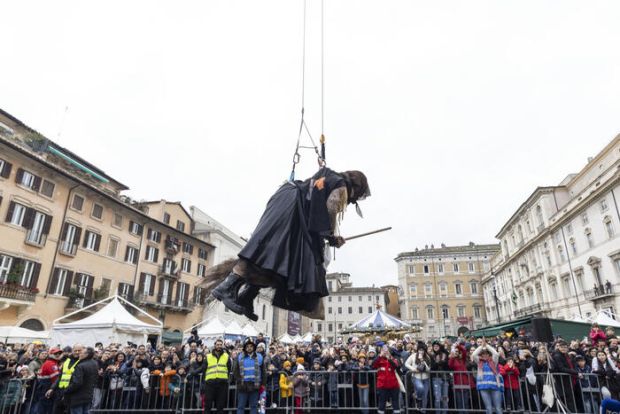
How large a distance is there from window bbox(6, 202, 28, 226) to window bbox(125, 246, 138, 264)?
361 inches

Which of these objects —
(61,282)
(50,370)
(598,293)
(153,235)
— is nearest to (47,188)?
(61,282)

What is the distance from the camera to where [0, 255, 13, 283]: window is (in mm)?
21656

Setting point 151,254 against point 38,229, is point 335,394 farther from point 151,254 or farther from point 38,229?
point 151,254

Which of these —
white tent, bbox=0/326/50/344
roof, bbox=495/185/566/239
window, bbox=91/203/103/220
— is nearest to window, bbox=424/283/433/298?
roof, bbox=495/185/566/239

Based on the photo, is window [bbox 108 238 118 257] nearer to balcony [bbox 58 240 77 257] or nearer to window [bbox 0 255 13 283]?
balcony [bbox 58 240 77 257]

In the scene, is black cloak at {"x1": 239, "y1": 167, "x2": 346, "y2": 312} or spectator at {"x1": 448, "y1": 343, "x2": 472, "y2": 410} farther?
spectator at {"x1": 448, "y1": 343, "x2": 472, "y2": 410}

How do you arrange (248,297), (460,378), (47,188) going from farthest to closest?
(47,188), (460,378), (248,297)

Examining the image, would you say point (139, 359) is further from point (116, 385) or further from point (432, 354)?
point (432, 354)

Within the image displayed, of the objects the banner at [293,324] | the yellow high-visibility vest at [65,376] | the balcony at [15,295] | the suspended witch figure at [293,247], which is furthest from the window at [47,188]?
the banner at [293,324]

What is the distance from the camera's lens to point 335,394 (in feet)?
32.1

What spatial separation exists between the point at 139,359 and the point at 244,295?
8.62 meters

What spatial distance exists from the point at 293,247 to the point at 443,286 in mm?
71742

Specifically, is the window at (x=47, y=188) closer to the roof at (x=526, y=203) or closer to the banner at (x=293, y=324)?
the banner at (x=293, y=324)

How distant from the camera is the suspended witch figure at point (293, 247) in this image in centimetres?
341
